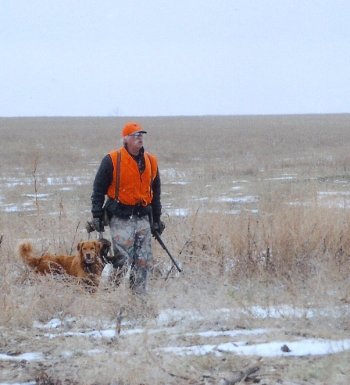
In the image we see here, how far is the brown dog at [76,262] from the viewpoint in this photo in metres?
6.30

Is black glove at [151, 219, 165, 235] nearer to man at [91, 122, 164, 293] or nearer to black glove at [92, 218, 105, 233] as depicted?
man at [91, 122, 164, 293]

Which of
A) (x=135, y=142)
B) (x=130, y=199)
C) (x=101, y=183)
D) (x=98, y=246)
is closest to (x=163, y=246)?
(x=98, y=246)

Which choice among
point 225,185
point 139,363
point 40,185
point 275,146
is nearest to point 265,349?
point 139,363

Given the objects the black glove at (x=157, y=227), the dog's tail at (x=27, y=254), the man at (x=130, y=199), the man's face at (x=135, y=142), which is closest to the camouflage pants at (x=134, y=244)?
the man at (x=130, y=199)

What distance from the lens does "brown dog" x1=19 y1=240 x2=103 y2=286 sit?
6301 millimetres

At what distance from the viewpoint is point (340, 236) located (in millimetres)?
7363

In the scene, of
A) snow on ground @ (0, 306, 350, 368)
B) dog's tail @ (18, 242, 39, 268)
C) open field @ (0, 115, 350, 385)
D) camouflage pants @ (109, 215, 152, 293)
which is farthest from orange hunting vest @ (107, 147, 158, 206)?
dog's tail @ (18, 242, 39, 268)

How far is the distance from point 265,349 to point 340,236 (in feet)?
10.4

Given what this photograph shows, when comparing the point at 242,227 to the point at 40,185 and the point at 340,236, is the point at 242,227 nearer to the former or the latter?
the point at 340,236

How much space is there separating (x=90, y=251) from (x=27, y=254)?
0.90 metres

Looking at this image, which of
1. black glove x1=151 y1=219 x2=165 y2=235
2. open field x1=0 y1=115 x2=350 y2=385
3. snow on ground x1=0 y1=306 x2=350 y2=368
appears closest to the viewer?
open field x1=0 y1=115 x2=350 y2=385

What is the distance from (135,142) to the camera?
5953 mm

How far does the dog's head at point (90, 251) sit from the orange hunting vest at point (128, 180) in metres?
0.55

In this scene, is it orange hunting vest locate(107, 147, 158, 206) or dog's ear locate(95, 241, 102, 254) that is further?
dog's ear locate(95, 241, 102, 254)
